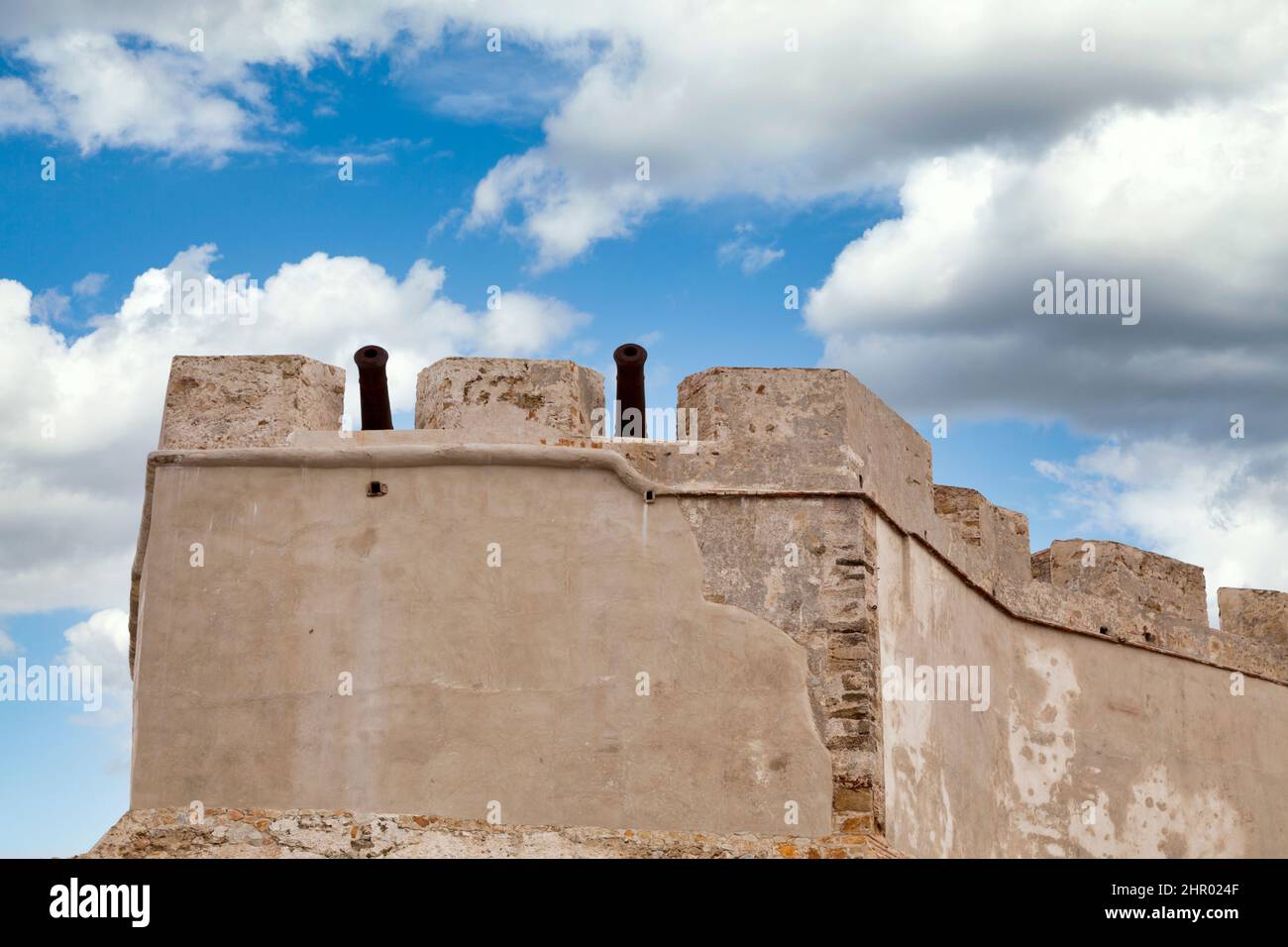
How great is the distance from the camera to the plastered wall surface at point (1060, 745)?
1259 cm

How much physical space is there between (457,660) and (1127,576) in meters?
6.34

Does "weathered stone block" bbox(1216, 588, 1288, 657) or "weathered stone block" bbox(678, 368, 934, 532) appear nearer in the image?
"weathered stone block" bbox(678, 368, 934, 532)

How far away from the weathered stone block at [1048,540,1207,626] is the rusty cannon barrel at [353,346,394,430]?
19.6ft

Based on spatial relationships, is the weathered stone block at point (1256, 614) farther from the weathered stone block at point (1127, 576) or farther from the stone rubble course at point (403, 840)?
the stone rubble course at point (403, 840)

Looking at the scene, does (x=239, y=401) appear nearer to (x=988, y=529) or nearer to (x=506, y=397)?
(x=506, y=397)

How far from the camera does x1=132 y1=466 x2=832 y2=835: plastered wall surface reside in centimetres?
1158

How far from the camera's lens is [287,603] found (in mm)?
11906

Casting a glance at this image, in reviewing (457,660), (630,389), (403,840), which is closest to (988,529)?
(630,389)

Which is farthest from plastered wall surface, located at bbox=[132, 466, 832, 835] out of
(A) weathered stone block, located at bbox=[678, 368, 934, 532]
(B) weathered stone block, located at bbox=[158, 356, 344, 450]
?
(A) weathered stone block, located at bbox=[678, 368, 934, 532]

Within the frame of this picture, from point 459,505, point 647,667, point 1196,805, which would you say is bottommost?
point 1196,805

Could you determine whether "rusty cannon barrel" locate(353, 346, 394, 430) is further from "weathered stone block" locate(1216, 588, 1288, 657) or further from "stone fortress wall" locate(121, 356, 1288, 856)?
"weathered stone block" locate(1216, 588, 1288, 657)
